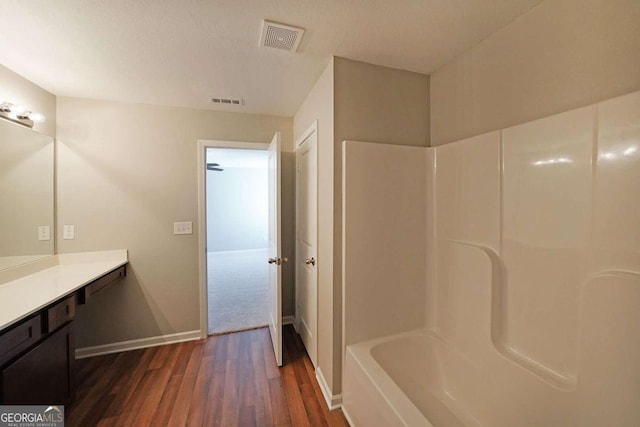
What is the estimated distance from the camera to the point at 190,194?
249 centimetres

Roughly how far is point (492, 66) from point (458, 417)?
2131 mm

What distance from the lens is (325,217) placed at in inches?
70.9

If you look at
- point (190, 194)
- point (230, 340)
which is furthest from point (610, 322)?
point (190, 194)

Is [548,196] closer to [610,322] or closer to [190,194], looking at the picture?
[610,322]

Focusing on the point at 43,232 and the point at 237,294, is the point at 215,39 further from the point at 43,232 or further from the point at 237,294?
the point at 237,294

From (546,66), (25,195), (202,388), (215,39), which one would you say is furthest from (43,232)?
(546,66)

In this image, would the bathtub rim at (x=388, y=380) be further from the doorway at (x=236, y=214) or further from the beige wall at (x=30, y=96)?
the doorway at (x=236, y=214)

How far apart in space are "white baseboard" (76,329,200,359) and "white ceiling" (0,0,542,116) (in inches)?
91.7

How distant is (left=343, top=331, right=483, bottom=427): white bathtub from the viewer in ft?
4.25

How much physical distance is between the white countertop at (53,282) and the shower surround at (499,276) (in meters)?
1.78

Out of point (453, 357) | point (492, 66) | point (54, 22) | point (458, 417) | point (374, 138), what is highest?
point (54, 22)

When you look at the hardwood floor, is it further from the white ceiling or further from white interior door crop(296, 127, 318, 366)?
the white ceiling

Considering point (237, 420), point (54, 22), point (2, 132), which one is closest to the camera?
point (54, 22)

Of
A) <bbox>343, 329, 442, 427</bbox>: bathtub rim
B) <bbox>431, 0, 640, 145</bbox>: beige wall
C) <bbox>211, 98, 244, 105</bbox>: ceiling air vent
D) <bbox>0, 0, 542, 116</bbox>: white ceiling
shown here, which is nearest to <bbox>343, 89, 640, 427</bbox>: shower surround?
<bbox>343, 329, 442, 427</bbox>: bathtub rim
